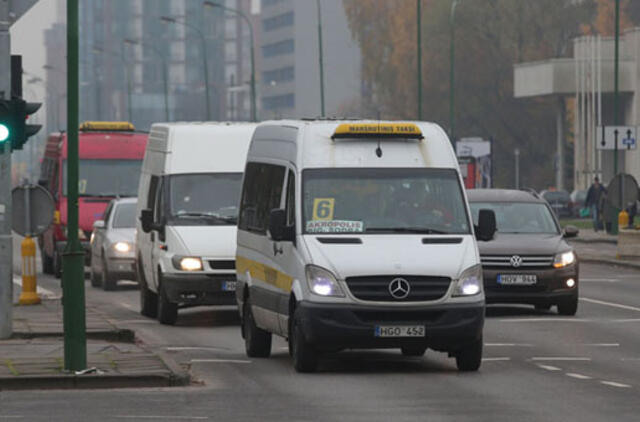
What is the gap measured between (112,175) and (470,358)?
20690mm

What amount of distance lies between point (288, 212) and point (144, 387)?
8.51 ft

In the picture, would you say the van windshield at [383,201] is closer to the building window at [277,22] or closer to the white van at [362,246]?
the white van at [362,246]

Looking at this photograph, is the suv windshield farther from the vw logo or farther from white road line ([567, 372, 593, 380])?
the vw logo

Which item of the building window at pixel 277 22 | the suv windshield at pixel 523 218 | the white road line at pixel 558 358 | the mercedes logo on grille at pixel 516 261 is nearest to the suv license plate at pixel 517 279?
the mercedes logo on grille at pixel 516 261

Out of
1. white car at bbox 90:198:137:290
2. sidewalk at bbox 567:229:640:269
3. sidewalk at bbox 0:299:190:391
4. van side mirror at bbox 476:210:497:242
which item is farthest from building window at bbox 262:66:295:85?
van side mirror at bbox 476:210:497:242

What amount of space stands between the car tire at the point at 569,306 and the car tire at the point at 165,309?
4.80 metres

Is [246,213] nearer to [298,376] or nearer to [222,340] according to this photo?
[222,340]

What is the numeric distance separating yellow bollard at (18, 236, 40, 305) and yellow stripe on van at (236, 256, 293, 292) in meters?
6.23

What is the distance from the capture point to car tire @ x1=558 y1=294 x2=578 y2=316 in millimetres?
21781

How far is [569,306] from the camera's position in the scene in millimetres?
21828

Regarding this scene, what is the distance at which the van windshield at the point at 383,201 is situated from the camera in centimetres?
1517

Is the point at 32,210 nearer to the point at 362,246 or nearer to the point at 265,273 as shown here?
the point at 265,273

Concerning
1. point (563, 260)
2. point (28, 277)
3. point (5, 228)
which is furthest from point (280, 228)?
point (28, 277)

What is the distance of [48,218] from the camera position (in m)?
22.1
